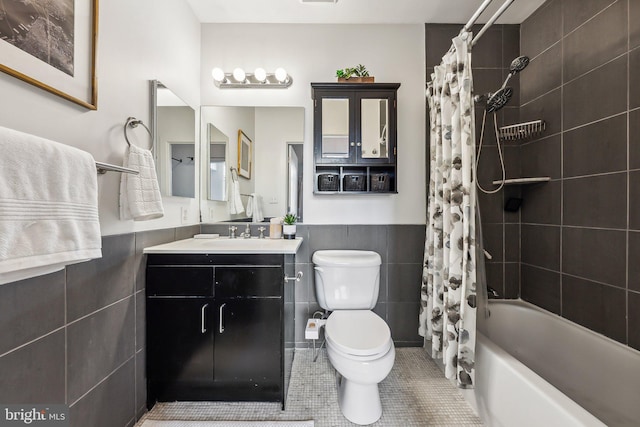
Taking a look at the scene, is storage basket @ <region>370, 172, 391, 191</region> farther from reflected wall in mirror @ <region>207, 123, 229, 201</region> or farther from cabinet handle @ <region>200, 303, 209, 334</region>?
cabinet handle @ <region>200, 303, 209, 334</region>

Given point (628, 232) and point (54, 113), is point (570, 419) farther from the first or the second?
point (54, 113)

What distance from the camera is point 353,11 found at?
1.95 metres

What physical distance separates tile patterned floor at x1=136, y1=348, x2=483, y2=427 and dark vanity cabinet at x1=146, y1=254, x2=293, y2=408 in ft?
0.52

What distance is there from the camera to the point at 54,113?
0.94m

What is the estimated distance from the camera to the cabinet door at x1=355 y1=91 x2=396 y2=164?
195 cm

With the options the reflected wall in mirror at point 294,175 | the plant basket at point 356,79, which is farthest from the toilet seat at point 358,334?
the plant basket at point 356,79

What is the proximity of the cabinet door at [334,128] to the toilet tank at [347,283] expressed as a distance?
2.49 feet

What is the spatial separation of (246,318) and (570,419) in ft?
4.53

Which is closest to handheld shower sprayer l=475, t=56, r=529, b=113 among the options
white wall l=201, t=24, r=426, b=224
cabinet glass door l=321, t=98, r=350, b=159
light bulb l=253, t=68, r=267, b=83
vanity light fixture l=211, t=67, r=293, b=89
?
white wall l=201, t=24, r=426, b=224

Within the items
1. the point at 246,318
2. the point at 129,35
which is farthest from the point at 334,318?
the point at 129,35

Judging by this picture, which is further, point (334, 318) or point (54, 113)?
point (334, 318)

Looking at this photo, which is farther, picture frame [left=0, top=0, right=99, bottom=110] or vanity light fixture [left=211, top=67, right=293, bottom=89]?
vanity light fixture [left=211, top=67, right=293, bottom=89]

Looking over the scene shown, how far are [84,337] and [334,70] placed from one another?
2232 millimetres

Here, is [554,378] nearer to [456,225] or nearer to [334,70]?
[456,225]
